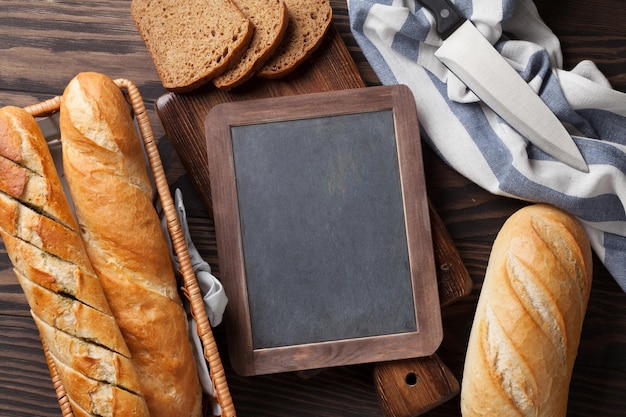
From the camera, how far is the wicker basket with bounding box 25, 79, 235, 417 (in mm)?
1395

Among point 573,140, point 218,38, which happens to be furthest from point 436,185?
point 218,38

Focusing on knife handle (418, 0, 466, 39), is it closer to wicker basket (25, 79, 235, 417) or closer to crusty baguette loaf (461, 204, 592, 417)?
crusty baguette loaf (461, 204, 592, 417)

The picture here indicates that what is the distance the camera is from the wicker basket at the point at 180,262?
54.9 inches

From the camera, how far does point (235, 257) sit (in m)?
1.52

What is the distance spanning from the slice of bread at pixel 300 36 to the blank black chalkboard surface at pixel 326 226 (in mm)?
91

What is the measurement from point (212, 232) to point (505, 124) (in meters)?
0.77

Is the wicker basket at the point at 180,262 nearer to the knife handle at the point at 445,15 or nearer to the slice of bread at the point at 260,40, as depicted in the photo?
the slice of bread at the point at 260,40

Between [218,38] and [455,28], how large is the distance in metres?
0.57

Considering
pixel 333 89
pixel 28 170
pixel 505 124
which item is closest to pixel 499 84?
pixel 505 124

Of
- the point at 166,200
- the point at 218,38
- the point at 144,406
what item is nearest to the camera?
the point at 144,406

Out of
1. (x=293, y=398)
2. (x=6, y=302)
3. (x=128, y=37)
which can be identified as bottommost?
(x=293, y=398)

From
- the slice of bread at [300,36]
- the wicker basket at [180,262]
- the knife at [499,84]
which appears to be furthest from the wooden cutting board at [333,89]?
the knife at [499,84]

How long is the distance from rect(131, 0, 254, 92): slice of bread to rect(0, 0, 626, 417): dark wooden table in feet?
0.25

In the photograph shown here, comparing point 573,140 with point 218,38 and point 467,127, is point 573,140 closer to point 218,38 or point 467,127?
point 467,127
